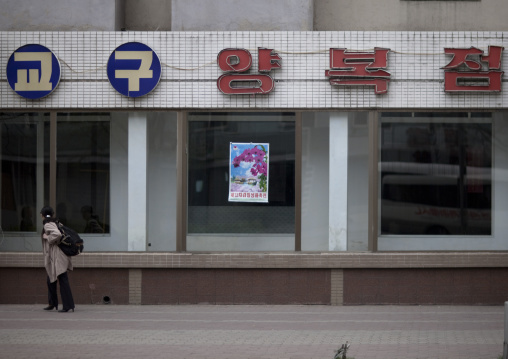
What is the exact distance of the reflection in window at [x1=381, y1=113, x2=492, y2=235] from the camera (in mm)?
15016

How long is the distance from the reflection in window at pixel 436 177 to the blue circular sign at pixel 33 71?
568cm

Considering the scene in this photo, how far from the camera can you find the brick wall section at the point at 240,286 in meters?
14.8

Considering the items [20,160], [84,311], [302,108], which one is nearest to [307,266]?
[302,108]

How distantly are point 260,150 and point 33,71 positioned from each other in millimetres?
4049

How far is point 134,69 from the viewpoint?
14.8 metres

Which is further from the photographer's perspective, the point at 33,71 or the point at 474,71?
the point at 33,71

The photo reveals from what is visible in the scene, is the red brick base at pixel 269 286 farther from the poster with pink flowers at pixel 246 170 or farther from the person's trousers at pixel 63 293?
the poster with pink flowers at pixel 246 170

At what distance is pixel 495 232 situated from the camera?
15125 millimetres

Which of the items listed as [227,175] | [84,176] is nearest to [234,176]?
[227,175]

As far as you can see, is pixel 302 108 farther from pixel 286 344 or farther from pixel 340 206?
pixel 286 344

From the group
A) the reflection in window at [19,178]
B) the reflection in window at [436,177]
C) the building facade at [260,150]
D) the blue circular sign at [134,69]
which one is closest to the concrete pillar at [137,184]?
the building facade at [260,150]

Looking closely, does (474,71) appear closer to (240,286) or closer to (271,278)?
(271,278)

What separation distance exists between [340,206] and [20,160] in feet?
18.3

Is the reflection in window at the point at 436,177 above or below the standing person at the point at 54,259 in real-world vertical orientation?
above
